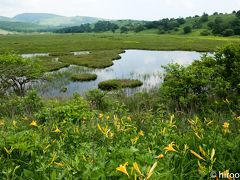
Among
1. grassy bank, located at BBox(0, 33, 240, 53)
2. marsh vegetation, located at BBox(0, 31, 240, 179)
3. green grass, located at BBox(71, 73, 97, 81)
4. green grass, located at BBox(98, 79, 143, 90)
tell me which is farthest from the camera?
grassy bank, located at BBox(0, 33, 240, 53)

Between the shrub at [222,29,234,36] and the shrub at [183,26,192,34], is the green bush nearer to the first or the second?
the shrub at [222,29,234,36]

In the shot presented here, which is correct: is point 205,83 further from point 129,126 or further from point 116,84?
point 116,84

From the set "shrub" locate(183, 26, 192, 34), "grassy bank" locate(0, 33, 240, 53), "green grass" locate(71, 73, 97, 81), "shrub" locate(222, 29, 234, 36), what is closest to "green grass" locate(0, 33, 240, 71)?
"grassy bank" locate(0, 33, 240, 53)

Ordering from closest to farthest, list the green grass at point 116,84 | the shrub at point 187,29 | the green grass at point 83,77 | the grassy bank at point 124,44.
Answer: the green grass at point 116,84 < the green grass at point 83,77 < the grassy bank at point 124,44 < the shrub at point 187,29

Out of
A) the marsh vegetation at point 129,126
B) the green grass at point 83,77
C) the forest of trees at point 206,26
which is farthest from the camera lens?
the forest of trees at point 206,26

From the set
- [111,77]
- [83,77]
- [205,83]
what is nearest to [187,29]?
[111,77]

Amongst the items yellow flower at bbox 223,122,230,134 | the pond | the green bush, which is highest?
yellow flower at bbox 223,122,230,134

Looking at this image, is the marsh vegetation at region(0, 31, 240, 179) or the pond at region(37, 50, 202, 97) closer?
the marsh vegetation at region(0, 31, 240, 179)

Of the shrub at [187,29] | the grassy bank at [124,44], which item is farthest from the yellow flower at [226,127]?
the shrub at [187,29]

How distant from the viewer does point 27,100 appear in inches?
548

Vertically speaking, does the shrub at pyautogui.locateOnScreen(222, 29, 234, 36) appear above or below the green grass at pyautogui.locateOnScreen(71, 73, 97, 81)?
above

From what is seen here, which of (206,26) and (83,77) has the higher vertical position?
(206,26)

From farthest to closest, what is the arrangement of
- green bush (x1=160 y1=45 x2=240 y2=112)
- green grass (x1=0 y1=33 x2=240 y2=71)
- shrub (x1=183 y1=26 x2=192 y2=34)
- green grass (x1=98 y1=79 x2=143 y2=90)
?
shrub (x1=183 y1=26 x2=192 y2=34) → green grass (x1=0 y1=33 x2=240 y2=71) → green grass (x1=98 y1=79 x2=143 y2=90) → green bush (x1=160 y1=45 x2=240 y2=112)

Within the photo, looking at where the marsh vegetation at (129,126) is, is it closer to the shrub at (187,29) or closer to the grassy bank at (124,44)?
the grassy bank at (124,44)
